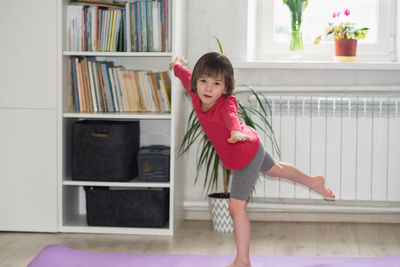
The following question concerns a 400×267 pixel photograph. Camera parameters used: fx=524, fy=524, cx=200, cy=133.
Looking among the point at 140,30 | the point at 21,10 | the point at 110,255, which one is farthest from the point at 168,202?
the point at 21,10

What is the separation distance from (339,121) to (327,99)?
14 centimetres

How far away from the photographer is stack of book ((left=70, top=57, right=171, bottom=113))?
110 inches

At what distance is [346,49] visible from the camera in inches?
122

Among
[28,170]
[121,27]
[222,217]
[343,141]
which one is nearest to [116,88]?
[121,27]

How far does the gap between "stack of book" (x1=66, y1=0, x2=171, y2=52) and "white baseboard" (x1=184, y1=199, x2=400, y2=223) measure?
1.00m

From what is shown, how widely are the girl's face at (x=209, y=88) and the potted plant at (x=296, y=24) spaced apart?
1266 mm

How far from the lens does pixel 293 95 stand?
120 inches

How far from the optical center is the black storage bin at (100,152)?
272 cm

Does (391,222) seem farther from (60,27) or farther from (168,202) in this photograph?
(60,27)

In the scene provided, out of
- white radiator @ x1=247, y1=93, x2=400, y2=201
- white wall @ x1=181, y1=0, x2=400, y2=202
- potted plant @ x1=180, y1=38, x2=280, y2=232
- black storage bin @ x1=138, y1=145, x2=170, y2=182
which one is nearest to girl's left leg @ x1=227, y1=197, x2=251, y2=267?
potted plant @ x1=180, y1=38, x2=280, y2=232

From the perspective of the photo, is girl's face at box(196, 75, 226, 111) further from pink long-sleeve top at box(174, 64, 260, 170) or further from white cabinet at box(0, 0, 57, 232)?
white cabinet at box(0, 0, 57, 232)

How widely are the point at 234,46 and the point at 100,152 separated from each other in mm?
997

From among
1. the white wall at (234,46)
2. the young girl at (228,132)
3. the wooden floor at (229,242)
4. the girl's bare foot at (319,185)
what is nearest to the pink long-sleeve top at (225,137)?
the young girl at (228,132)

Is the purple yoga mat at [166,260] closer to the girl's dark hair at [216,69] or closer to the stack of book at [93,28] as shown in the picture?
the girl's dark hair at [216,69]
